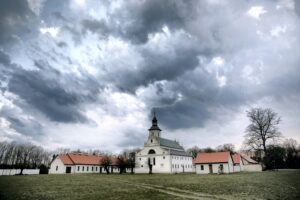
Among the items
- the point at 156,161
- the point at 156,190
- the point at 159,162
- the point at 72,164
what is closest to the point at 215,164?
the point at 159,162

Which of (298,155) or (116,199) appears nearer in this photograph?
(116,199)

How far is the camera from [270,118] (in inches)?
2200

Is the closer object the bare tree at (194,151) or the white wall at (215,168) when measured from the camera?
the white wall at (215,168)

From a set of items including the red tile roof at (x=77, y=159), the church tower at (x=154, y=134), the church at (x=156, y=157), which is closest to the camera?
the red tile roof at (x=77, y=159)

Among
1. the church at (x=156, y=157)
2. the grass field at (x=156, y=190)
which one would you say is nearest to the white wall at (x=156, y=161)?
the church at (x=156, y=157)

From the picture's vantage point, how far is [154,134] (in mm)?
83062

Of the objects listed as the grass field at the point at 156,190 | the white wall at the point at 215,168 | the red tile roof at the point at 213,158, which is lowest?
the grass field at the point at 156,190

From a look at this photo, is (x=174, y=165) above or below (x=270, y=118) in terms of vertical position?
below

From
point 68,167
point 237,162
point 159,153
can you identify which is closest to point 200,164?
point 237,162

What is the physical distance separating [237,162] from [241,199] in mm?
58330

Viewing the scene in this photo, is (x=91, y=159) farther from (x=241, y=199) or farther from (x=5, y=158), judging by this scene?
(x=241, y=199)

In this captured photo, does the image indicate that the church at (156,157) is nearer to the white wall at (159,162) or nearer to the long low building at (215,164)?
the white wall at (159,162)

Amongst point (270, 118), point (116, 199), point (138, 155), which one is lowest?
point (116, 199)

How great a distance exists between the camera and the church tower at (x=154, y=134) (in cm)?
8102
